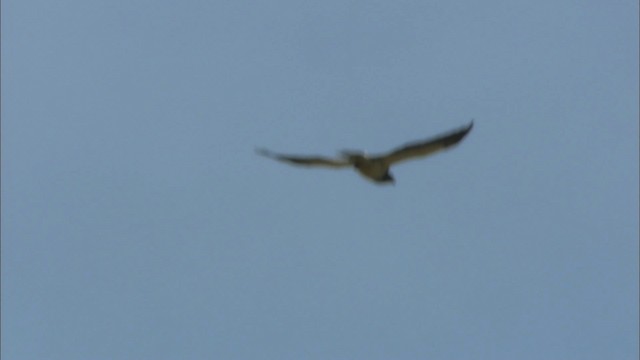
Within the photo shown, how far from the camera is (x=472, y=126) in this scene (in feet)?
206

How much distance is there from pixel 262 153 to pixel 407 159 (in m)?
2.90

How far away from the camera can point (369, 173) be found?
2501 inches

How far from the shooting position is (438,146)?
206 feet

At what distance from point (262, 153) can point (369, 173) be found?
2466mm

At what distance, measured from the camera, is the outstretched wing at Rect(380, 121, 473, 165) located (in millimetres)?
62719

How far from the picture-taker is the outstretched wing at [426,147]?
206ft

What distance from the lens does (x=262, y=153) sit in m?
62.1

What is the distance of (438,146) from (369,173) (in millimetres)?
1521

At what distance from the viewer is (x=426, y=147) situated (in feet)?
206

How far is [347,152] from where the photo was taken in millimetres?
62688

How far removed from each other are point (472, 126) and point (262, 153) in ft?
13.1

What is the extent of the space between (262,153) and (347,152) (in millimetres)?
1669

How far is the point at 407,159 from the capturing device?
63.2 meters
